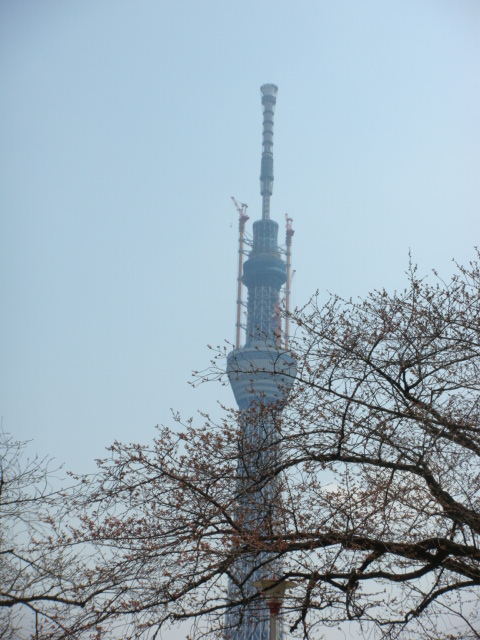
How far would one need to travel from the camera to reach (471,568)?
27.6ft

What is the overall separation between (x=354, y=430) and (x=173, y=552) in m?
2.73

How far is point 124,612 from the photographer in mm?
9109

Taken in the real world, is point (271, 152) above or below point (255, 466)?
above

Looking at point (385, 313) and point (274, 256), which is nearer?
point (385, 313)

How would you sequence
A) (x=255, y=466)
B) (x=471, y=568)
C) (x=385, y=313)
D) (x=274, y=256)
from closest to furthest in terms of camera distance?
1. (x=471, y=568)
2. (x=255, y=466)
3. (x=385, y=313)
4. (x=274, y=256)

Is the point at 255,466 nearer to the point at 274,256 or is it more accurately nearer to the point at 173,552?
the point at 173,552

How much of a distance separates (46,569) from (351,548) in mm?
5078

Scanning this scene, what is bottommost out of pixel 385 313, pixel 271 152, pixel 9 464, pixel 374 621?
pixel 374 621

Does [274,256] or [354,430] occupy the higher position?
[274,256]

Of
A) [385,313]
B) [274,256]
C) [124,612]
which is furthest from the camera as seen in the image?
[274,256]

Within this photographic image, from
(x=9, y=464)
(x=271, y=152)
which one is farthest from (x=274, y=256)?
(x=9, y=464)

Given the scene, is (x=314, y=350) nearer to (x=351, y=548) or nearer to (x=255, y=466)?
(x=255, y=466)

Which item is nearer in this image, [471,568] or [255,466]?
[471,568]

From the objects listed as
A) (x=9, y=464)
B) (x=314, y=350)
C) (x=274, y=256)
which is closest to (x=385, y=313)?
(x=314, y=350)
